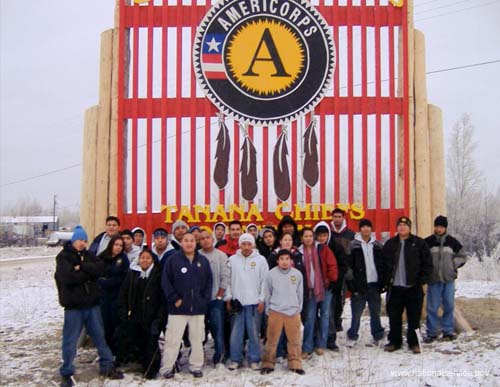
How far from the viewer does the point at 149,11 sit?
6.78 m

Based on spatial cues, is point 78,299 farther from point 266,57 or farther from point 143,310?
point 266,57

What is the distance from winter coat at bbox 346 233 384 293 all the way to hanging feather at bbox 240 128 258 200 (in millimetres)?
1529

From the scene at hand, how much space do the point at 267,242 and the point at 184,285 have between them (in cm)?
126

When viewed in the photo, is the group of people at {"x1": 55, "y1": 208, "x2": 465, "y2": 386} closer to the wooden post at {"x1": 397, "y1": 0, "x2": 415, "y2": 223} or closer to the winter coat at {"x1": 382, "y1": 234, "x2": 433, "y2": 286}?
the winter coat at {"x1": 382, "y1": 234, "x2": 433, "y2": 286}

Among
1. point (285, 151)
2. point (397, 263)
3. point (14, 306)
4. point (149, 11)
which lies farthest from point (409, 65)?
point (14, 306)

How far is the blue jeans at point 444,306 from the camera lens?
19.7ft

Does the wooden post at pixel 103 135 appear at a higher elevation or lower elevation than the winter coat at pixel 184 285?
higher

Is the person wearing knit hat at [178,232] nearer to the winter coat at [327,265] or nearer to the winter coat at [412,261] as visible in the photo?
the winter coat at [327,265]

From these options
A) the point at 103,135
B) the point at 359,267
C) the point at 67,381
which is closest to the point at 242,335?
the point at 359,267

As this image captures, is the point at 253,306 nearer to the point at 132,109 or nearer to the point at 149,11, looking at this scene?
the point at 132,109

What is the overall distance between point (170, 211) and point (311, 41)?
291 cm

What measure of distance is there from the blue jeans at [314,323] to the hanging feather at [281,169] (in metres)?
1.63

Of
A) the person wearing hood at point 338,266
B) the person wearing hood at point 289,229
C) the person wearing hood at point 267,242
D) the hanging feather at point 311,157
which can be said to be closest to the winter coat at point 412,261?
the person wearing hood at point 338,266

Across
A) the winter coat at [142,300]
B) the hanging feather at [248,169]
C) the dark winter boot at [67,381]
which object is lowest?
the dark winter boot at [67,381]
